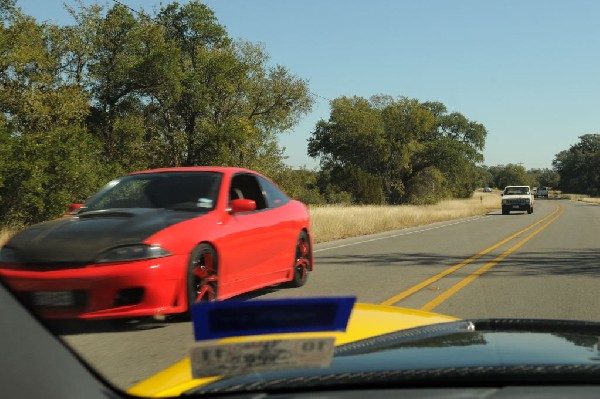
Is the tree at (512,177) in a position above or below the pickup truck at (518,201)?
above

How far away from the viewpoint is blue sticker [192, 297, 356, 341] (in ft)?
5.11

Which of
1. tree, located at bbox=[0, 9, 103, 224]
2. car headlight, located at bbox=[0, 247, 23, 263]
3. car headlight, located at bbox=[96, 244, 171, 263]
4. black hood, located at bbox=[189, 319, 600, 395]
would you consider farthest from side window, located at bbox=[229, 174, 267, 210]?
tree, located at bbox=[0, 9, 103, 224]

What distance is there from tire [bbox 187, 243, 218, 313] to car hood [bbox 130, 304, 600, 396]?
2998mm

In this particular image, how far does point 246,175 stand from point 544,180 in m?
195

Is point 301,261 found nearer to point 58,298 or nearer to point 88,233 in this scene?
point 88,233

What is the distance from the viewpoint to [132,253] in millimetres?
5539

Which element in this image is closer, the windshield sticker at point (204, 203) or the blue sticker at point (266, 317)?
the blue sticker at point (266, 317)

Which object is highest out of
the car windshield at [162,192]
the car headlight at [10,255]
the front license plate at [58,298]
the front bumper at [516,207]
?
the car windshield at [162,192]

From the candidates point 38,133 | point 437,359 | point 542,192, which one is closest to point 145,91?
point 38,133

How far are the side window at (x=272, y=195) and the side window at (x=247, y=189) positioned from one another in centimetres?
10

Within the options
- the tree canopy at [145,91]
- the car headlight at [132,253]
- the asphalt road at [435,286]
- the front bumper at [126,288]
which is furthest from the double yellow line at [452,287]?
the tree canopy at [145,91]

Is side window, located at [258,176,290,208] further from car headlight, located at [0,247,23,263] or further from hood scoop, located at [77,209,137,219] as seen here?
car headlight, located at [0,247,23,263]

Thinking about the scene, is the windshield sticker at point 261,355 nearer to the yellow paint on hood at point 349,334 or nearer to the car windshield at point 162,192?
the yellow paint on hood at point 349,334

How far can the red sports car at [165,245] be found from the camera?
484cm
